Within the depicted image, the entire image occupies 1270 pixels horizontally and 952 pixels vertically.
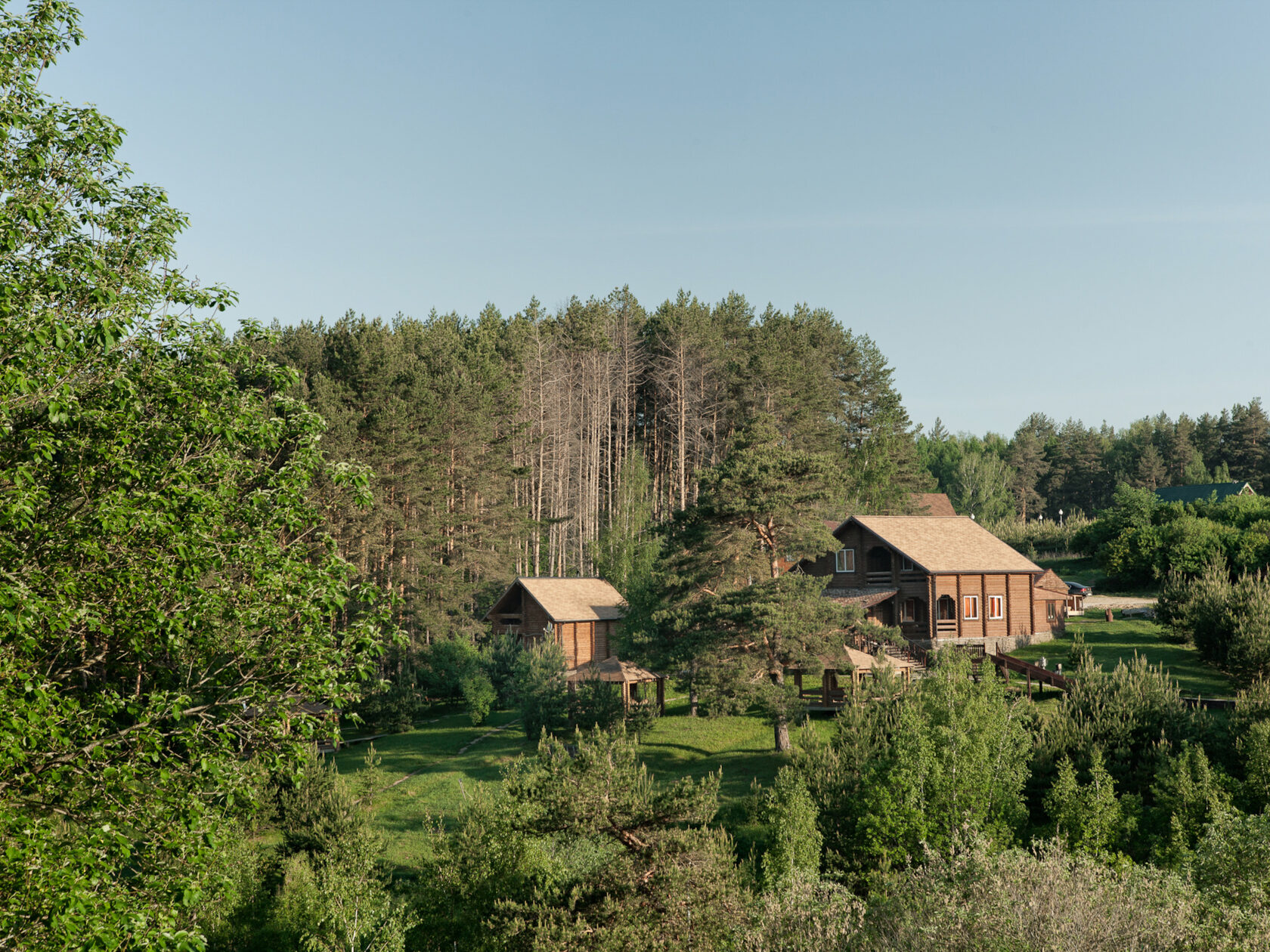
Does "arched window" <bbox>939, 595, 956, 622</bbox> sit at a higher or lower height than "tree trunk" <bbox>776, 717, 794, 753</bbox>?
higher

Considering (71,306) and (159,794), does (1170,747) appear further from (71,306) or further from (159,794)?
(71,306)

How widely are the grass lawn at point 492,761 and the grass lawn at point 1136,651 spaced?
44.3 feet

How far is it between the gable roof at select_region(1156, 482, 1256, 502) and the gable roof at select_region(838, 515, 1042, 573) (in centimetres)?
4272

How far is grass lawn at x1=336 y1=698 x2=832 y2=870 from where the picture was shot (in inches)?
1139

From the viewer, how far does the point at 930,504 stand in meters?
73.0

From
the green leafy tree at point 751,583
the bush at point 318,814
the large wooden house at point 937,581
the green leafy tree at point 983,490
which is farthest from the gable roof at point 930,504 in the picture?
the bush at point 318,814

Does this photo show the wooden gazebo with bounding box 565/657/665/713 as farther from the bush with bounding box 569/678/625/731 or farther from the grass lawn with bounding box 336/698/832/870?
the grass lawn with bounding box 336/698/832/870

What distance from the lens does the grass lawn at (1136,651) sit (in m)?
36.2

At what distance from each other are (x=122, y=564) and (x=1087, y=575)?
2923 inches

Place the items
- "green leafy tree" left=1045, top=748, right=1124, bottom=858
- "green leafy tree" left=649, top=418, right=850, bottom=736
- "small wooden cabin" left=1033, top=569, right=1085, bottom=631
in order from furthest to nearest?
"small wooden cabin" left=1033, top=569, right=1085, bottom=631 → "green leafy tree" left=649, top=418, right=850, bottom=736 → "green leafy tree" left=1045, top=748, right=1124, bottom=858

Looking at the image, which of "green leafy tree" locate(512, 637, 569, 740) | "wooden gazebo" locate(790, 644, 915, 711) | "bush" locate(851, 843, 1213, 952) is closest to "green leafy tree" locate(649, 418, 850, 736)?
"wooden gazebo" locate(790, 644, 915, 711)

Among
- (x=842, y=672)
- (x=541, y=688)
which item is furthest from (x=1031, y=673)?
(x=541, y=688)

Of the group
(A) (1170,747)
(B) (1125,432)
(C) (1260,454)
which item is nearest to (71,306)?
(A) (1170,747)

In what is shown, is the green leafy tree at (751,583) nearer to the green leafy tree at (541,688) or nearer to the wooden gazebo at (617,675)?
the wooden gazebo at (617,675)
